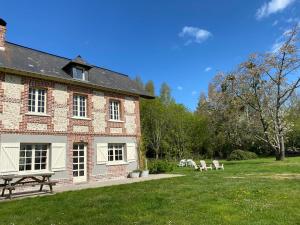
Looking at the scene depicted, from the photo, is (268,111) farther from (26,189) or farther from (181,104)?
(26,189)

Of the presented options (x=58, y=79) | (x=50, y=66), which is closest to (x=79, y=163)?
(x=58, y=79)

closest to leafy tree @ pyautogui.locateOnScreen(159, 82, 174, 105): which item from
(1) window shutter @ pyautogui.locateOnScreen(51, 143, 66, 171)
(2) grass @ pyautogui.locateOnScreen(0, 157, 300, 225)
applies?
(1) window shutter @ pyautogui.locateOnScreen(51, 143, 66, 171)

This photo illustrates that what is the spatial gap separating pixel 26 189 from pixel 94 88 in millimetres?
6257

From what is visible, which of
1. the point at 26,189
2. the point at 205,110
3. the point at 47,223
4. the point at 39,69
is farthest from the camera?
the point at 205,110

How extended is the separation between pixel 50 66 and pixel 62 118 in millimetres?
3081

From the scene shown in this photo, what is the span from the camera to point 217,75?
26109mm

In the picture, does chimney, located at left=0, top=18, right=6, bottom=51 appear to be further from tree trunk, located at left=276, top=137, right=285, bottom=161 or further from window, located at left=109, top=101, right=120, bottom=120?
tree trunk, located at left=276, top=137, right=285, bottom=161

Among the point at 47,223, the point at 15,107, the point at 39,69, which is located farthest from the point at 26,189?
the point at 47,223

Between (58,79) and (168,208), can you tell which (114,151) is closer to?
(58,79)

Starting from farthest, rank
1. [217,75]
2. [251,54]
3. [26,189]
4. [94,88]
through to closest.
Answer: [217,75] < [251,54] < [94,88] < [26,189]

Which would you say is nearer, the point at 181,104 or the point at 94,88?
the point at 94,88

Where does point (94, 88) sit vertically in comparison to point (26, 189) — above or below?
above

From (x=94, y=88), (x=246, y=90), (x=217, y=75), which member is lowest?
(x=94, y=88)

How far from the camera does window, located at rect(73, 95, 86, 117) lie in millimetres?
14328
